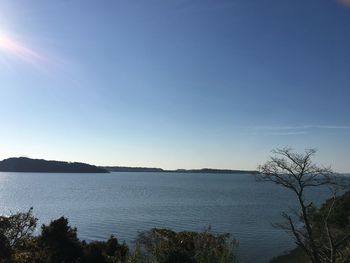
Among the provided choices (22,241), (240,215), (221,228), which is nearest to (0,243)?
(22,241)

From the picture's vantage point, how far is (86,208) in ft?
320

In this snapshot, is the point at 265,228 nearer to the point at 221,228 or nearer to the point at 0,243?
the point at 221,228

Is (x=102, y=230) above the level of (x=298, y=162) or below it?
below

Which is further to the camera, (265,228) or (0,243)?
(265,228)

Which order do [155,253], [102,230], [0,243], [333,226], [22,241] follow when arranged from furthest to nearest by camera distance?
[102,230] < [333,226] < [22,241] < [0,243] < [155,253]

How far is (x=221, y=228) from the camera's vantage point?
229 ft

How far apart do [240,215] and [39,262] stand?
67.4 m

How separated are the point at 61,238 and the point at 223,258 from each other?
73.9 feet

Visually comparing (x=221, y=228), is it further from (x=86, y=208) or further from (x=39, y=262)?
(x=39, y=262)

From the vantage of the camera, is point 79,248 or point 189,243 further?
point 79,248

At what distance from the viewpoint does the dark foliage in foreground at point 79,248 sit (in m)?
9.14

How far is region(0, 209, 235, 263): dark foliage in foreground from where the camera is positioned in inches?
360

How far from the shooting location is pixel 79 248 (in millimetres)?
29328

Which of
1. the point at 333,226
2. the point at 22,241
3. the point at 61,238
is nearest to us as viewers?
the point at 22,241
